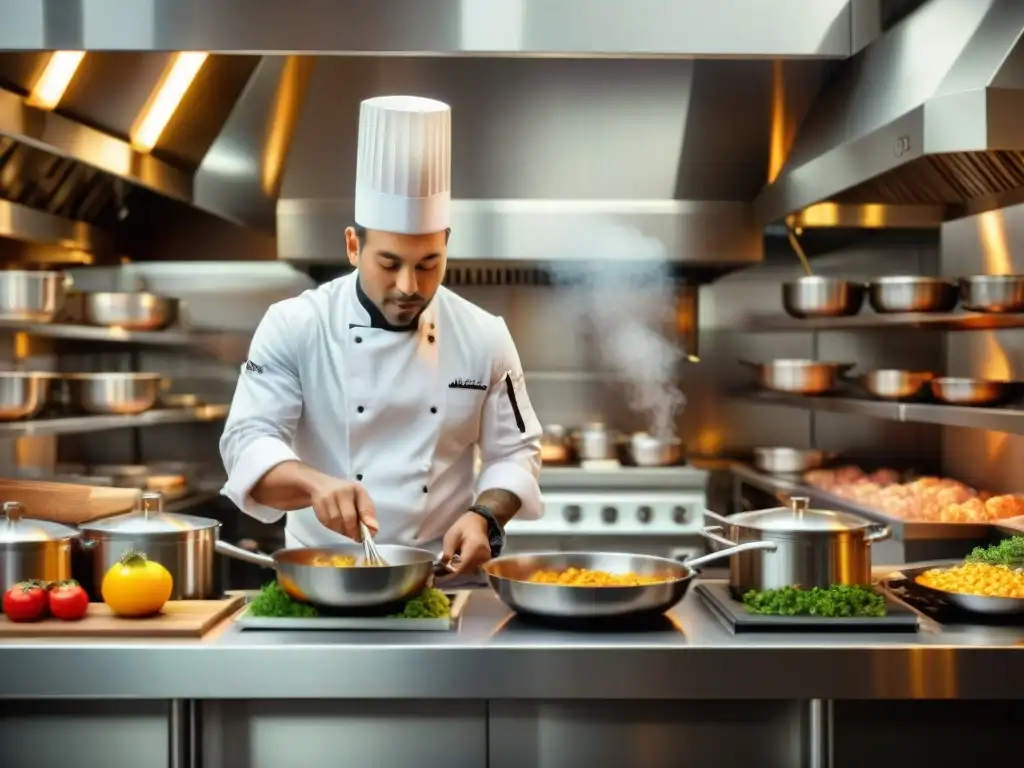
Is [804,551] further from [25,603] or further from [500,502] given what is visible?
[25,603]

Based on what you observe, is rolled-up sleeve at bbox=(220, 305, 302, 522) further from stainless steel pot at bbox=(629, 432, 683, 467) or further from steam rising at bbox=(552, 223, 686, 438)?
steam rising at bbox=(552, 223, 686, 438)

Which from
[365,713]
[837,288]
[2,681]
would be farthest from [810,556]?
[837,288]

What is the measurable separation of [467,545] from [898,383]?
2.32 meters

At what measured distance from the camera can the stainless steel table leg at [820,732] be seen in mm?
2035

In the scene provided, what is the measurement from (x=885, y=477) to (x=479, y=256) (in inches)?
76.3

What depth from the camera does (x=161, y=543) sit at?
7.48 ft

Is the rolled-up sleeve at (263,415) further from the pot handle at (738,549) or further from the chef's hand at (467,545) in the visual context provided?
the pot handle at (738,549)

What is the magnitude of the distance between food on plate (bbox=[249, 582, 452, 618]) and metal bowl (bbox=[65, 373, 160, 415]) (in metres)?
2.31

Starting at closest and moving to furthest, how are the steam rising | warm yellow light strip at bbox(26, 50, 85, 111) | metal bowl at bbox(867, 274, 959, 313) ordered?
warm yellow light strip at bbox(26, 50, 85, 111) < metal bowl at bbox(867, 274, 959, 313) < the steam rising

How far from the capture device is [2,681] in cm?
199

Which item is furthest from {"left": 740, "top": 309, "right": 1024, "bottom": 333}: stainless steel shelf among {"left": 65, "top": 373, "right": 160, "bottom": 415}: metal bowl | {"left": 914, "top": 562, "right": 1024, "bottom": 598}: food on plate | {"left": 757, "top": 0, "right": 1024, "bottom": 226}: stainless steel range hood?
{"left": 65, "top": 373, "right": 160, "bottom": 415}: metal bowl

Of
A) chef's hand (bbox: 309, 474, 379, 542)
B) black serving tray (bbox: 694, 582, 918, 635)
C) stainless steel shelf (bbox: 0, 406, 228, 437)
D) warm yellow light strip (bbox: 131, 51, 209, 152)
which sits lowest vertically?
black serving tray (bbox: 694, 582, 918, 635)

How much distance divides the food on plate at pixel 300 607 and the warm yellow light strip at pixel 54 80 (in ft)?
6.52

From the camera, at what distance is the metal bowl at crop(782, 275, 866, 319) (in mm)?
4422
